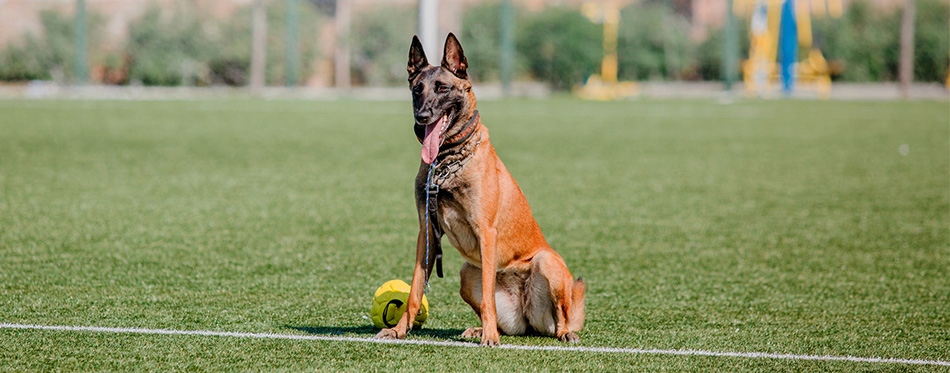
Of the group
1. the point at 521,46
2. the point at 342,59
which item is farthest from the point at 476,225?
the point at 342,59

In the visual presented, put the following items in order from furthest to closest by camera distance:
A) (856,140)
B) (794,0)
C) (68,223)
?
(794,0) < (856,140) < (68,223)

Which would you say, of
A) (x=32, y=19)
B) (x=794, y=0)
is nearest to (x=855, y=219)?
(x=794, y=0)

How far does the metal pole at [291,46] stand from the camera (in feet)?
104

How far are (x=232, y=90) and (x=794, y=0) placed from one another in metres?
18.5

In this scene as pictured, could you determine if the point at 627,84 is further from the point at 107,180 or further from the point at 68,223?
the point at 68,223

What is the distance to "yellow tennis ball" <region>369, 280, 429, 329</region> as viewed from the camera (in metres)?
4.37

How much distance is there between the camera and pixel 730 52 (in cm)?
3067

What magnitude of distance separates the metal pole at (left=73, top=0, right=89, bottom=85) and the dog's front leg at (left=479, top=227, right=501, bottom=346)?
2903 centimetres

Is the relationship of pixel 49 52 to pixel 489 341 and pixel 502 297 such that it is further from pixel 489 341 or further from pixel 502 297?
pixel 489 341

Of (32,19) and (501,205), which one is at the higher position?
(32,19)

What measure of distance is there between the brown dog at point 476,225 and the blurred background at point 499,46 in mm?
26592

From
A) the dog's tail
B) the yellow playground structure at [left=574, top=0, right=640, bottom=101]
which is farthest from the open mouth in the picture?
the yellow playground structure at [left=574, top=0, right=640, bottom=101]

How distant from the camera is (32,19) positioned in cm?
3177

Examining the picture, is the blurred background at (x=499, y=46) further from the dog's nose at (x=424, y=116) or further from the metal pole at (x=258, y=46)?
the dog's nose at (x=424, y=116)
